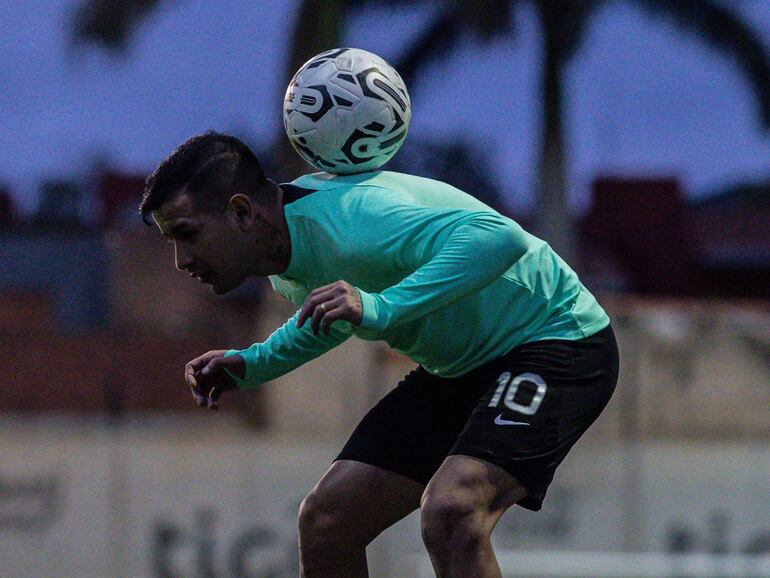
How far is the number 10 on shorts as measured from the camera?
4273 millimetres

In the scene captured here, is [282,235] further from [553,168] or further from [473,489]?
[553,168]

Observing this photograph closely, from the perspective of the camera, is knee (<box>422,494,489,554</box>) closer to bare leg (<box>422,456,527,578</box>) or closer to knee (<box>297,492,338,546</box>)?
bare leg (<box>422,456,527,578</box>)

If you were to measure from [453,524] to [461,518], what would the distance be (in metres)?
0.03

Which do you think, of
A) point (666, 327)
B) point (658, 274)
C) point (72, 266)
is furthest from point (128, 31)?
point (658, 274)

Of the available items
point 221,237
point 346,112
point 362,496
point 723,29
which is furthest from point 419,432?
point 723,29

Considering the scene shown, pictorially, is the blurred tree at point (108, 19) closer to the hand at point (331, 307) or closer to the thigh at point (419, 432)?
the thigh at point (419, 432)

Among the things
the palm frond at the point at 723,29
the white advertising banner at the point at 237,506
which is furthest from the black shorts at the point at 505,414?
the palm frond at the point at 723,29

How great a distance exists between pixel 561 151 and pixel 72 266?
17.9 ft

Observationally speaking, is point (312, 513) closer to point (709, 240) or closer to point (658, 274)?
point (658, 274)

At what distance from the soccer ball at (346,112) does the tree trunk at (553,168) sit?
9.53 metres

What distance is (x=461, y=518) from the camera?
4027mm

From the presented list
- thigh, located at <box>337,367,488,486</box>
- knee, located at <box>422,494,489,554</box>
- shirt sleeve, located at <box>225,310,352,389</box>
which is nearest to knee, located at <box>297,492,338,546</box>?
thigh, located at <box>337,367,488,486</box>

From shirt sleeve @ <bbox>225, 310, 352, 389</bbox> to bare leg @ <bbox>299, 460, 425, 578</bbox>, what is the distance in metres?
0.35

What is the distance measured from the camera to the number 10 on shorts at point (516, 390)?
4273mm
